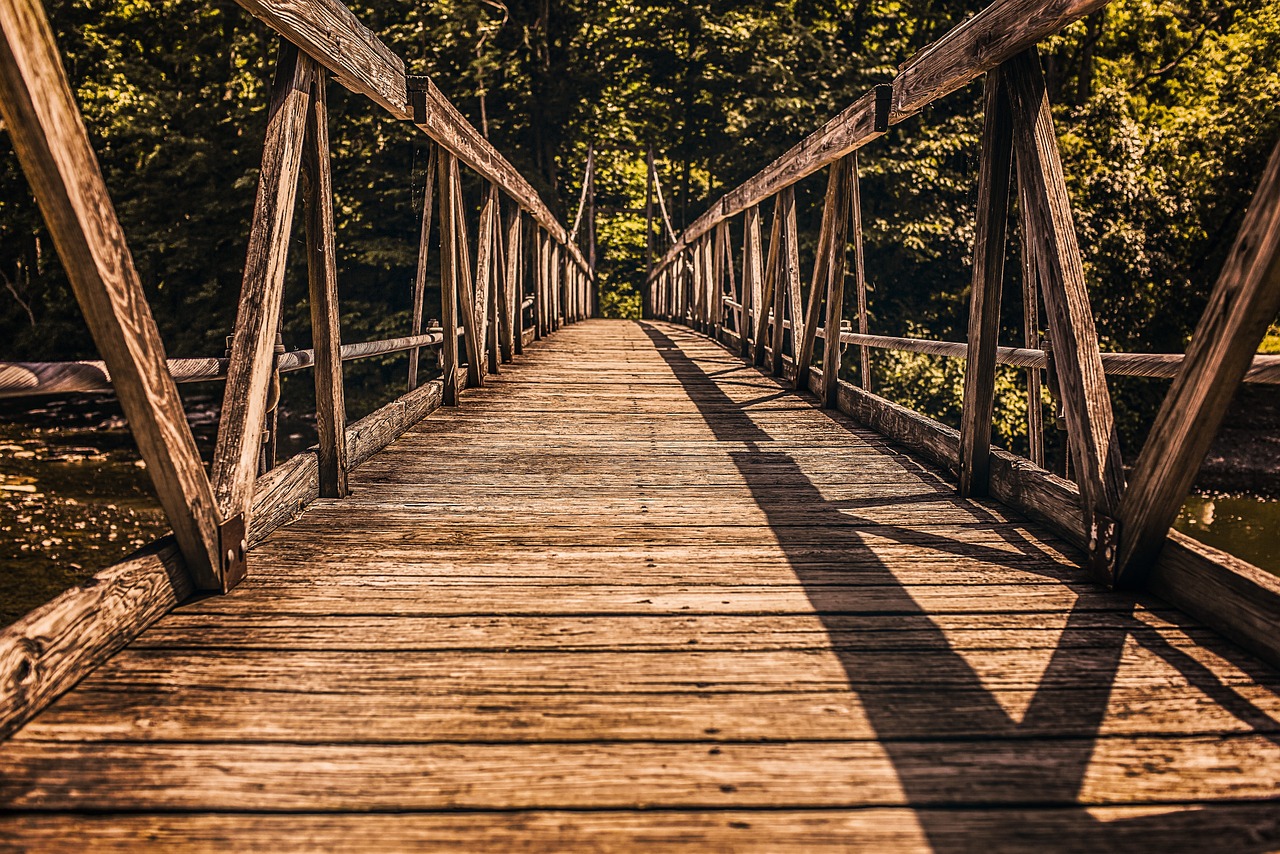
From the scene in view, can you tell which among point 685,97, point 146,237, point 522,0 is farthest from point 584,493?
Answer: point 685,97

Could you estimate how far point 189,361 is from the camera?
249 cm

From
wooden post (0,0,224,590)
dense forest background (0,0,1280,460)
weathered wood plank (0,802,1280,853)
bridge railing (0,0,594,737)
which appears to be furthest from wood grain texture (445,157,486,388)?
dense forest background (0,0,1280,460)

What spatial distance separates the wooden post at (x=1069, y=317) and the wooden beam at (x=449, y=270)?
2.96m

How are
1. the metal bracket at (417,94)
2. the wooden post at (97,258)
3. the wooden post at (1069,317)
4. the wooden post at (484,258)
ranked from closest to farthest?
the wooden post at (97,258)
the wooden post at (1069,317)
the metal bracket at (417,94)
the wooden post at (484,258)

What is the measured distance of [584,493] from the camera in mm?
3293

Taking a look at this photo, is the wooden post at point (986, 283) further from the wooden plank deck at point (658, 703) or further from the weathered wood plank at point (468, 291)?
the weathered wood plank at point (468, 291)

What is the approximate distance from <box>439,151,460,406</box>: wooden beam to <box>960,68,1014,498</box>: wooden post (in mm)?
2747

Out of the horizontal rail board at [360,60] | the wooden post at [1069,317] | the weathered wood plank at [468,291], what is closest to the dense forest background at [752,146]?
the weathered wood plank at [468,291]

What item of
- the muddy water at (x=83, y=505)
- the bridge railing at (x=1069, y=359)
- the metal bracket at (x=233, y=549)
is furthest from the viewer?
the muddy water at (x=83, y=505)

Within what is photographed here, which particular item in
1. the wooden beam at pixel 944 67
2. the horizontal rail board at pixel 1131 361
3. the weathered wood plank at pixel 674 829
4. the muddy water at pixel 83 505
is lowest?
the muddy water at pixel 83 505

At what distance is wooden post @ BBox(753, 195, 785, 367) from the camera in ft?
21.3

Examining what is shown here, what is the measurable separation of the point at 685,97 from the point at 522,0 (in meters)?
5.94

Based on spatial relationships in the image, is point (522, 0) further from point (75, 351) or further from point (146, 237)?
point (75, 351)

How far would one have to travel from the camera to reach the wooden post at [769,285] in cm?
649
